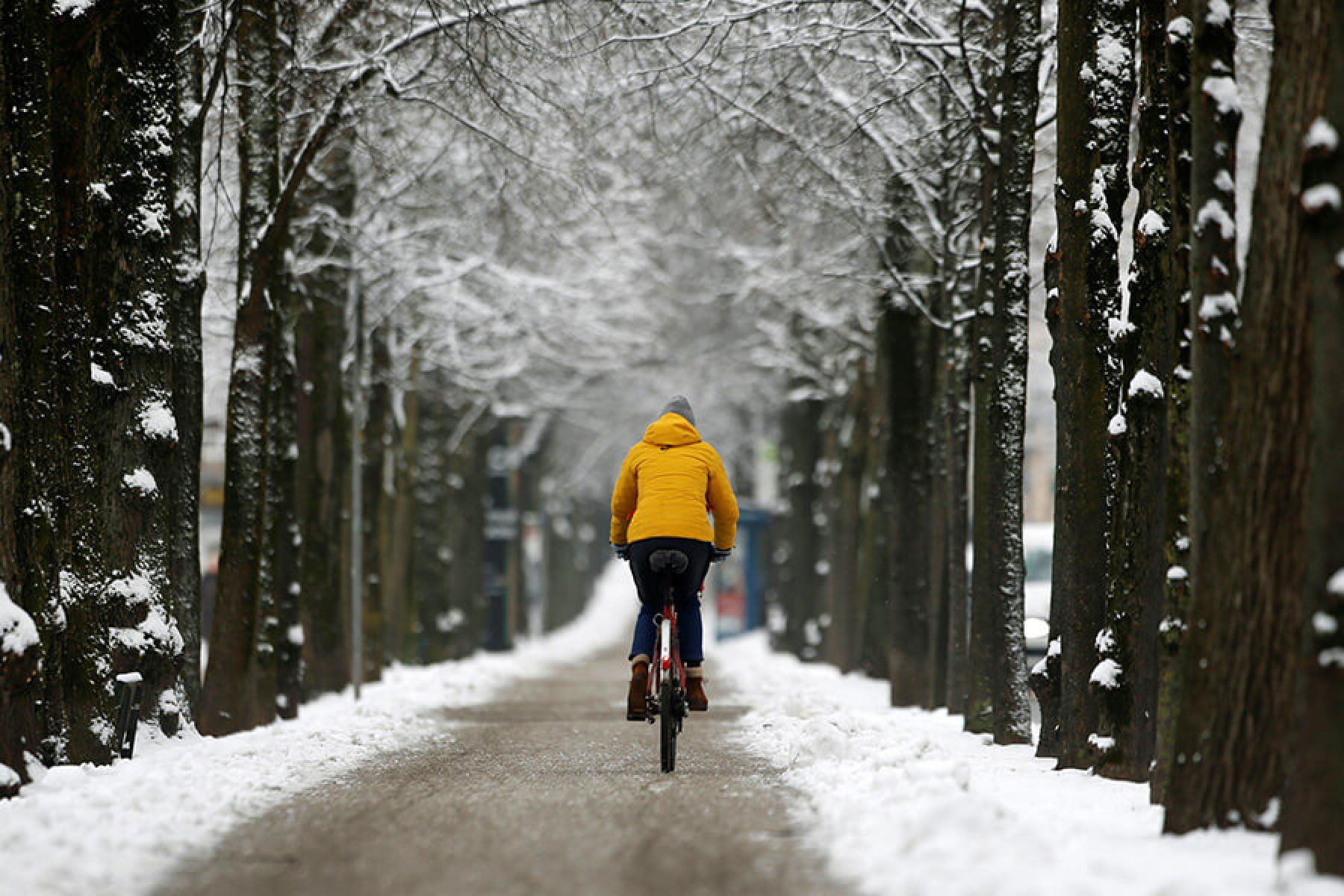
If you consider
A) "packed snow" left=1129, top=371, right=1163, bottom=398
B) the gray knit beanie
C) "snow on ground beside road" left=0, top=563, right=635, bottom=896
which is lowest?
"snow on ground beside road" left=0, top=563, right=635, bottom=896

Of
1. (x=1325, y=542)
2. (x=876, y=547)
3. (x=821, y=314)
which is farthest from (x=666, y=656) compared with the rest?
(x=821, y=314)

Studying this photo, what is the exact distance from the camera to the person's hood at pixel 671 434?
11531 mm

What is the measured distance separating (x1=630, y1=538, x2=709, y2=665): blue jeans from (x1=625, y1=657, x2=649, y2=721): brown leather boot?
9cm

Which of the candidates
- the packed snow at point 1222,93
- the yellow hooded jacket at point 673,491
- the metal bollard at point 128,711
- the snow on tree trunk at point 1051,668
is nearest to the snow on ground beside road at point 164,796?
the metal bollard at point 128,711

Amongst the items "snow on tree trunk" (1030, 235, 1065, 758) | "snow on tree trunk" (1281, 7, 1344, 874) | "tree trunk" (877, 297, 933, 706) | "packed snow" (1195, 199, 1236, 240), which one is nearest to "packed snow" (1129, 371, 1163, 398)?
"snow on tree trunk" (1030, 235, 1065, 758)

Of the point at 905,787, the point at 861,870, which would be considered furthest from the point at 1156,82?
the point at 861,870

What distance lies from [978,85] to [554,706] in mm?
8159

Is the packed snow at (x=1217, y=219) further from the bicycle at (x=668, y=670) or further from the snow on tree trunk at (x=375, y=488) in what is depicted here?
the snow on tree trunk at (x=375, y=488)

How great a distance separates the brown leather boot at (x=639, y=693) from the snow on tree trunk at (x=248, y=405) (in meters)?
5.44

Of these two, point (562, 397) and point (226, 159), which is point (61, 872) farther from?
point (562, 397)

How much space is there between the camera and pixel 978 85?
57.5 ft

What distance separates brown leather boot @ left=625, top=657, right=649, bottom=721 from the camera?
11320 millimetres

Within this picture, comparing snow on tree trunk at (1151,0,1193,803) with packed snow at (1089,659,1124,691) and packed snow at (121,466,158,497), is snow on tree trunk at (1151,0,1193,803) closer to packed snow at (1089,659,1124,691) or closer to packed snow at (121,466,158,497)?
packed snow at (1089,659,1124,691)

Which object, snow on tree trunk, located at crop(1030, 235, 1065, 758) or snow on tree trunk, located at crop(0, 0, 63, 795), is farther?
snow on tree trunk, located at crop(1030, 235, 1065, 758)
